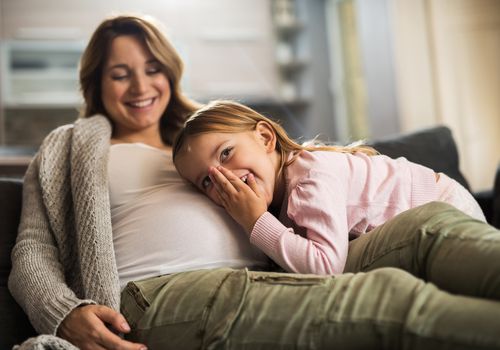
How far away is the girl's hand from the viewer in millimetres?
1182

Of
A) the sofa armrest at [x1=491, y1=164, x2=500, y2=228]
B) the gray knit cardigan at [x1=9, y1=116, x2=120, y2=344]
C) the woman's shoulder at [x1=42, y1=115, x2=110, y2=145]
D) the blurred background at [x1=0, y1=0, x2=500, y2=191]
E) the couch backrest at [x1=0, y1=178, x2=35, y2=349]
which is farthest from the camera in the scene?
the blurred background at [x1=0, y1=0, x2=500, y2=191]

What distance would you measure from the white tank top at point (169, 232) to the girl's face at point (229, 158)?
0.06 metres

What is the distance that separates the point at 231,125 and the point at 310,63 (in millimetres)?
4851

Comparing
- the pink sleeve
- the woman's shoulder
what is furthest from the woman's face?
the pink sleeve

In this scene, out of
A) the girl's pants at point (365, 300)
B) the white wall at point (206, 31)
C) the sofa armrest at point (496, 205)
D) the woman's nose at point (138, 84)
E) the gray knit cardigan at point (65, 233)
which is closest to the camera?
the girl's pants at point (365, 300)

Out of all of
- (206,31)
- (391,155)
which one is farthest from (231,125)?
(206,31)

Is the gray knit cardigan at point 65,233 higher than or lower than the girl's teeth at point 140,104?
lower

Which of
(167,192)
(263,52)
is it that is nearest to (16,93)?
(263,52)

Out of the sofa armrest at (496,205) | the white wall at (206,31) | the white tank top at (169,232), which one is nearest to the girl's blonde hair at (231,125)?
the white tank top at (169,232)

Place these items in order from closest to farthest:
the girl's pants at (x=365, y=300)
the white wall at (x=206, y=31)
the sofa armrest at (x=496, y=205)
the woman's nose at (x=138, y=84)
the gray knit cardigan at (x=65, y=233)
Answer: the girl's pants at (x=365, y=300)
the gray knit cardigan at (x=65, y=233)
the woman's nose at (x=138, y=84)
the sofa armrest at (x=496, y=205)
the white wall at (x=206, y=31)

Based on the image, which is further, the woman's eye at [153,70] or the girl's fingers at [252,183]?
the woman's eye at [153,70]

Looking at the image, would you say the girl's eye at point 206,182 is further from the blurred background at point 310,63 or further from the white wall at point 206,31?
the white wall at point 206,31

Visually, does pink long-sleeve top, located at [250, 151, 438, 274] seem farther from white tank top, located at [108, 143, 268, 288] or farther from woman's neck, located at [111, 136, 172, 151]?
woman's neck, located at [111, 136, 172, 151]

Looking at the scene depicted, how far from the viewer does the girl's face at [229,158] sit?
4.13 feet
